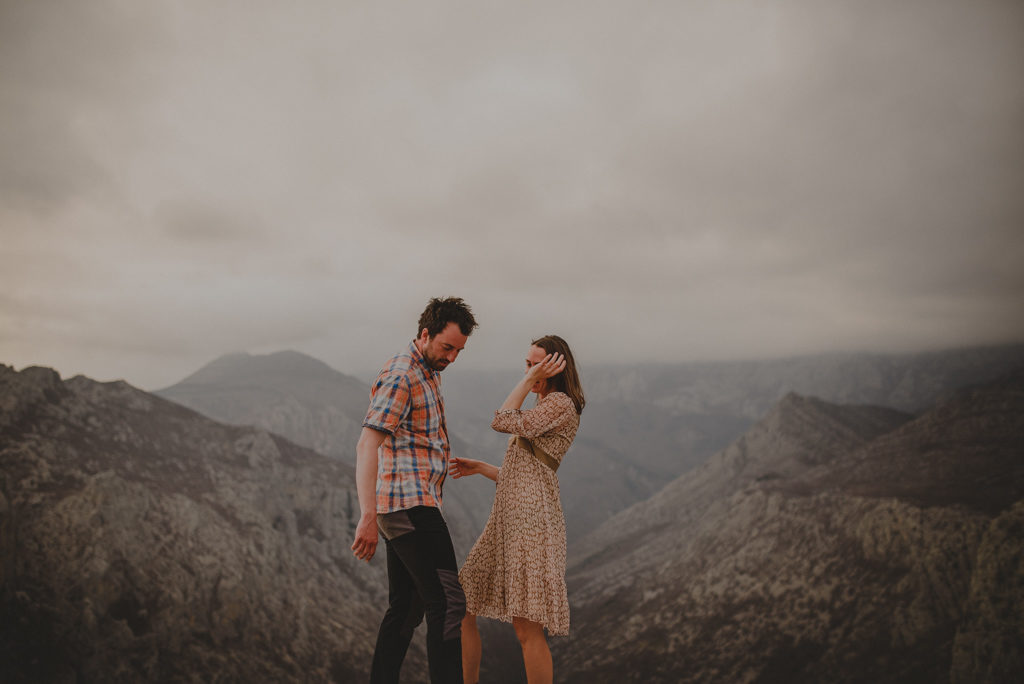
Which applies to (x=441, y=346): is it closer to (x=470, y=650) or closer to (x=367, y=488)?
(x=367, y=488)

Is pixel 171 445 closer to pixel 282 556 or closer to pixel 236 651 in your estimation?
pixel 282 556

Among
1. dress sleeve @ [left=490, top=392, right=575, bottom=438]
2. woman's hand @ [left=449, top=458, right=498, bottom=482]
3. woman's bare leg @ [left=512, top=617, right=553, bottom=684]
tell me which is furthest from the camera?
woman's hand @ [left=449, top=458, right=498, bottom=482]

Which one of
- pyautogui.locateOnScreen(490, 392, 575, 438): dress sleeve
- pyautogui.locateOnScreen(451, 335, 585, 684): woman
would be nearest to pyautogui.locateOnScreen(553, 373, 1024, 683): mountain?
pyautogui.locateOnScreen(451, 335, 585, 684): woman

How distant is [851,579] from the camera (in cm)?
2805

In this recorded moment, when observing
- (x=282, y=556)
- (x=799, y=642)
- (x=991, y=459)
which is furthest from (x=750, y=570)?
(x=282, y=556)

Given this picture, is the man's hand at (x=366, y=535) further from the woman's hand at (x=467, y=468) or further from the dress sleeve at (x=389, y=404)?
the woman's hand at (x=467, y=468)

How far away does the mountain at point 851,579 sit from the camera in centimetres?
2117

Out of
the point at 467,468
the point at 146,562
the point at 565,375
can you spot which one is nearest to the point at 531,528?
the point at 467,468

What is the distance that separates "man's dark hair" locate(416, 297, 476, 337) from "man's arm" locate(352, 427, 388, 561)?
3.30 ft

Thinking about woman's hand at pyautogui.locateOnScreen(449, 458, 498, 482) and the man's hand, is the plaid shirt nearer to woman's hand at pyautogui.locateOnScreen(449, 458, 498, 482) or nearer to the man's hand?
the man's hand

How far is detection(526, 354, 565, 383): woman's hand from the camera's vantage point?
196 inches

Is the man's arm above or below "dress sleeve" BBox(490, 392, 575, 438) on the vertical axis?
below

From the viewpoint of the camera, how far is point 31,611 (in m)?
17.8

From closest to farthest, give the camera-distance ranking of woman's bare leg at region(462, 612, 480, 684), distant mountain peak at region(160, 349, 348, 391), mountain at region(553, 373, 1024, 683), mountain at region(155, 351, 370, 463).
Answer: woman's bare leg at region(462, 612, 480, 684), mountain at region(553, 373, 1024, 683), mountain at region(155, 351, 370, 463), distant mountain peak at region(160, 349, 348, 391)
